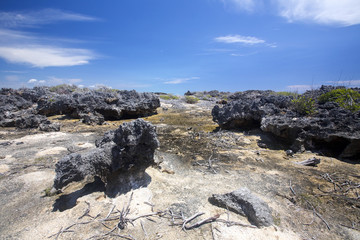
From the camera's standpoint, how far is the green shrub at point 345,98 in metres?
9.18

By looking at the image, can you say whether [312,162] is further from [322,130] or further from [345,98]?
[345,98]

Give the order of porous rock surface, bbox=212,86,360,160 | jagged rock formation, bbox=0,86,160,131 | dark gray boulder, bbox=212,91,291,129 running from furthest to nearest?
jagged rock formation, bbox=0,86,160,131
dark gray boulder, bbox=212,91,291,129
porous rock surface, bbox=212,86,360,160

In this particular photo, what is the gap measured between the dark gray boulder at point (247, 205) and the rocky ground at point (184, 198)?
129 mm

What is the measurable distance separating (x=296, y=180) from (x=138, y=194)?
196 inches

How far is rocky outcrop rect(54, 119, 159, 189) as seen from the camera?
4.41 m

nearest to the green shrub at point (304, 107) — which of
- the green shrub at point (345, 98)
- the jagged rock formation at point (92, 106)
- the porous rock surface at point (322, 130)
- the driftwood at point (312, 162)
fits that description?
the porous rock surface at point (322, 130)

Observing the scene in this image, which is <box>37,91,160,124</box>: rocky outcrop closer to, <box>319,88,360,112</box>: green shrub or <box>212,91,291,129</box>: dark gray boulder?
<box>212,91,291,129</box>: dark gray boulder

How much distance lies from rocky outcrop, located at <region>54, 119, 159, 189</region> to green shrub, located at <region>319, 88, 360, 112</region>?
1036 centimetres

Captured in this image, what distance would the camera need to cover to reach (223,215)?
4074 millimetres

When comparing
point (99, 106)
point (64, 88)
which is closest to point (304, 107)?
point (99, 106)

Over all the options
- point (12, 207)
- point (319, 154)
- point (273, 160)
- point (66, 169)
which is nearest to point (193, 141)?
point (273, 160)

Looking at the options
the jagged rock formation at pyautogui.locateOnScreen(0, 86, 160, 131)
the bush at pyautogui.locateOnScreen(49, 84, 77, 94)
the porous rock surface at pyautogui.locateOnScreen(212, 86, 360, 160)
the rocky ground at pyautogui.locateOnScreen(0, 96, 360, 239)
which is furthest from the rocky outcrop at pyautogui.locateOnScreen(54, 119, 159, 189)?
the bush at pyautogui.locateOnScreen(49, 84, 77, 94)

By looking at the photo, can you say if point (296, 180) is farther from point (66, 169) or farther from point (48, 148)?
point (48, 148)

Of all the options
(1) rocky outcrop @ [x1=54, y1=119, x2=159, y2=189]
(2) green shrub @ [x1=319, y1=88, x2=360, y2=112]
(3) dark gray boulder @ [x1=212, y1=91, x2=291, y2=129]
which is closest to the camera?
(1) rocky outcrop @ [x1=54, y1=119, x2=159, y2=189]
